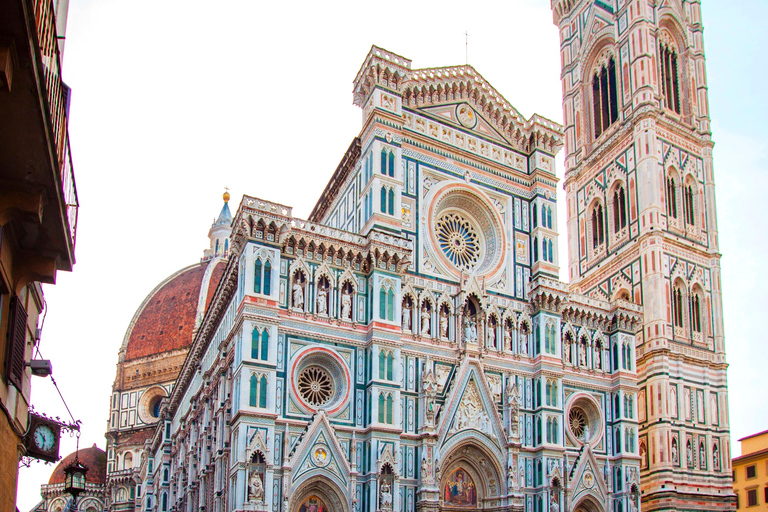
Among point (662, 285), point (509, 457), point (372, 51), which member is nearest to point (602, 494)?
point (509, 457)

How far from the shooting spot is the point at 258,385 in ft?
90.5

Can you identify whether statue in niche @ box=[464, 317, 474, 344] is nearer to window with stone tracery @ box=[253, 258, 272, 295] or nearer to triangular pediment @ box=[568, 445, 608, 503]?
triangular pediment @ box=[568, 445, 608, 503]

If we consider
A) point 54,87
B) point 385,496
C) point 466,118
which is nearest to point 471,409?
point 385,496

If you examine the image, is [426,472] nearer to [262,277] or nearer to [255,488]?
[255,488]

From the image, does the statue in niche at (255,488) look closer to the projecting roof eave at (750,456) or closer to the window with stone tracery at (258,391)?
the window with stone tracery at (258,391)

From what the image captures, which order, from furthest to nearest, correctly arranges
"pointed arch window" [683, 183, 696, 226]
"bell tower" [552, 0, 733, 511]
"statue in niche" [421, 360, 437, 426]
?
"pointed arch window" [683, 183, 696, 226] < "bell tower" [552, 0, 733, 511] < "statue in niche" [421, 360, 437, 426]

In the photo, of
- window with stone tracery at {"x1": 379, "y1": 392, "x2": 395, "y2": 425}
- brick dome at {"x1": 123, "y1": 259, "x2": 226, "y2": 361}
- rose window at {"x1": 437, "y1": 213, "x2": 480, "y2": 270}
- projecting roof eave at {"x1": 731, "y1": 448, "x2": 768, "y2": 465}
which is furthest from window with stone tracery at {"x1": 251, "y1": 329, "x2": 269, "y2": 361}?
brick dome at {"x1": 123, "y1": 259, "x2": 226, "y2": 361}

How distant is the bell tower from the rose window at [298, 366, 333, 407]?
1324 cm

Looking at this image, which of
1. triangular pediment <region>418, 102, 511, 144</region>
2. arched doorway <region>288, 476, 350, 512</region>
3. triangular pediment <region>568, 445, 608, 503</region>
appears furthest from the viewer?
triangular pediment <region>418, 102, 511, 144</region>

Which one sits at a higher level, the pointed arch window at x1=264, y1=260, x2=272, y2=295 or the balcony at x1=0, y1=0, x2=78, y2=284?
the pointed arch window at x1=264, y1=260, x2=272, y2=295

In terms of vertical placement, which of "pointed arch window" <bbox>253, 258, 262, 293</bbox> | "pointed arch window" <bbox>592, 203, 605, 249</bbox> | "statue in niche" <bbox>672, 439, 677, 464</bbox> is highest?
"pointed arch window" <bbox>592, 203, 605, 249</bbox>

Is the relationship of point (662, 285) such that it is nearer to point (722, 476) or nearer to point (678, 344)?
point (678, 344)

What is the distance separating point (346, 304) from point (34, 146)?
70.8 feet

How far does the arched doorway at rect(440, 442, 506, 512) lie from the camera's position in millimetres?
31109
